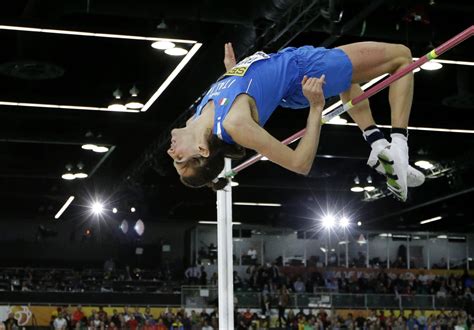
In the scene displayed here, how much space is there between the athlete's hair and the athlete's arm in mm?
196

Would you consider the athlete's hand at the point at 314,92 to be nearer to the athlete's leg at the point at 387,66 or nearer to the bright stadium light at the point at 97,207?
the athlete's leg at the point at 387,66

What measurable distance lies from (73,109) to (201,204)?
43.7ft

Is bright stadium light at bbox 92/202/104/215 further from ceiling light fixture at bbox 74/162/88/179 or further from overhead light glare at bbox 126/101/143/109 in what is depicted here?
overhead light glare at bbox 126/101/143/109

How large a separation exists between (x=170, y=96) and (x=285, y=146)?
1147 cm

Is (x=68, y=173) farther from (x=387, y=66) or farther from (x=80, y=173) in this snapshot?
(x=387, y=66)

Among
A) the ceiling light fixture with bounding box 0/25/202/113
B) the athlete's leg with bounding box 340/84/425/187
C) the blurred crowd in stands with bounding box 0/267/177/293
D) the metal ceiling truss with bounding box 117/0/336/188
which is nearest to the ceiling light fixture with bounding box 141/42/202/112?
the ceiling light fixture with bounding box 0/25/202/113

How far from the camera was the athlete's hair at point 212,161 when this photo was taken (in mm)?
4648

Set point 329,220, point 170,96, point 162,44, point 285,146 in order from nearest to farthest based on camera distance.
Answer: point 285,146 → point 162,44 → point 170,96 → point 329,220

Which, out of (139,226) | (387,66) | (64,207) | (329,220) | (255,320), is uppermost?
(64,207)

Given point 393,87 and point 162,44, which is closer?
point 393,87

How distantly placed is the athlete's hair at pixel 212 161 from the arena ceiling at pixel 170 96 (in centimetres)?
512

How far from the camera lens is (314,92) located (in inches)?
183

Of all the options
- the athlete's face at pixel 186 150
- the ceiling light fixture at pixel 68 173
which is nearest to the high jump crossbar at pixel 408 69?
the athlete's face at pixel 186 150

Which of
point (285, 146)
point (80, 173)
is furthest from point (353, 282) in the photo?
point (285, 146)
